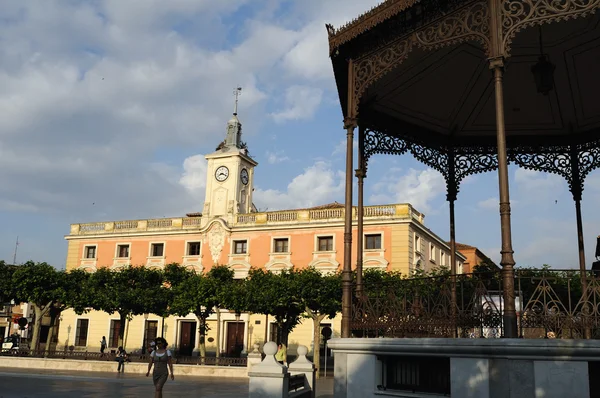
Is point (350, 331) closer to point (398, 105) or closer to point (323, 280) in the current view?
point (398, 105)

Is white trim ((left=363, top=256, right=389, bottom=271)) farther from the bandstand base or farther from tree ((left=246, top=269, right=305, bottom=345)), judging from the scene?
the bandstand base

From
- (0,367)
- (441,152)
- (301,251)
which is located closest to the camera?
Answer: (441,152)

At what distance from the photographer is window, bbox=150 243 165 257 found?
44772 mm

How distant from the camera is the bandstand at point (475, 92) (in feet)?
25.2

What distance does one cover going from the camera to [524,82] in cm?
1225

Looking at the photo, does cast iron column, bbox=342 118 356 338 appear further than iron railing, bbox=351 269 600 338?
Yes

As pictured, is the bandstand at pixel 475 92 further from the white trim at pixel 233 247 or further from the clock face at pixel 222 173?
the clock face at pixel 222 173

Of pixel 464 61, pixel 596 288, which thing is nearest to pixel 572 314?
pixel 596 288

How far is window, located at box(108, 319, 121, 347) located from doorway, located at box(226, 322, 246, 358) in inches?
394

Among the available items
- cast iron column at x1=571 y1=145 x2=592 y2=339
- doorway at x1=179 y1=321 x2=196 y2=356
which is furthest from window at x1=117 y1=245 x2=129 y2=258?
cast iron column at x1=571 y1=145 x2=592 y2=339

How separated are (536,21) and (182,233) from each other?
1535 inches

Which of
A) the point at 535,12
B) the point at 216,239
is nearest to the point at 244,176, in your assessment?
the point at 216,239

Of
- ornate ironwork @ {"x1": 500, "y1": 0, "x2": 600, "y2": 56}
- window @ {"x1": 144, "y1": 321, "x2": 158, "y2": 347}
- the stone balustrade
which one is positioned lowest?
window @ {"x1": 144, "y1": 321, "x2": 158, "y2": 347}

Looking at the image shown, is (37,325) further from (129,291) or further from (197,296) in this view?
(197,296)
